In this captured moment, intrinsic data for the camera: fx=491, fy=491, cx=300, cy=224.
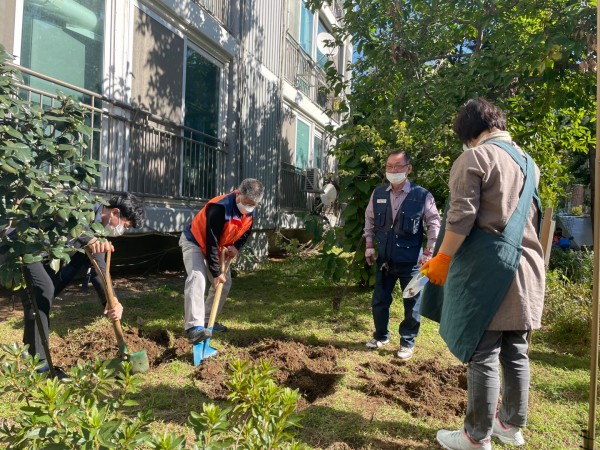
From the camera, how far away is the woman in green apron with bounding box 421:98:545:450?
102 inches

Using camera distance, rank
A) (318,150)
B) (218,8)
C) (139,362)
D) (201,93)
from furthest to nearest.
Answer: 1. (318,150)
2. (218,8)
3. (201,93)
4. (139,362)

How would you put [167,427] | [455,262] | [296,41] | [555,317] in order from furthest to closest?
[296,41], [555,317], [167,427], [455,262]

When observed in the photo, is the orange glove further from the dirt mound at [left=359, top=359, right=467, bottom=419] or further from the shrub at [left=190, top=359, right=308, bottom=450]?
the shrub at [left=190, top=359, right=308, bottom=450]

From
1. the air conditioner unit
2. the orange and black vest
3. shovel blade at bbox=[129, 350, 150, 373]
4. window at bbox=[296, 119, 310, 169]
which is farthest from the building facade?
shovel blade at bbox=[129, 350, 150, 373]

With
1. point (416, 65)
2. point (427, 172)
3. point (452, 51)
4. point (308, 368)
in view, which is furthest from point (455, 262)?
point (452, 51)

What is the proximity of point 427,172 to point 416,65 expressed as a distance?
1.86 metres

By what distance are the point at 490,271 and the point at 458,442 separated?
1010mm

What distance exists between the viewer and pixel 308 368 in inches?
161

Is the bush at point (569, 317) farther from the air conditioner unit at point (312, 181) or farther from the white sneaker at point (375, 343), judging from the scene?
the air conditioner unit at point (312, 181)

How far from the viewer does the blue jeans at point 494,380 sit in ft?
8.55

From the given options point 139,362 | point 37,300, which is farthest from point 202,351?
point 37,300

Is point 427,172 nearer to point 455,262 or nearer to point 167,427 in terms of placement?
point 455,262

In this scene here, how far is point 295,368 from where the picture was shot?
408cm

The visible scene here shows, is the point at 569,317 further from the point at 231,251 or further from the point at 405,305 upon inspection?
the point at 231,251
